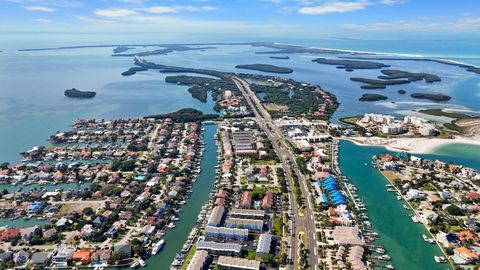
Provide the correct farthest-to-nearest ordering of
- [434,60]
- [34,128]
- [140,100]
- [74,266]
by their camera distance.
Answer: [434,60] → [140,100] → [34,128] → [74,266]

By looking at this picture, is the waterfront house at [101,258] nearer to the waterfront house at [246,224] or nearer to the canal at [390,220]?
the waterfront house at [246,224]

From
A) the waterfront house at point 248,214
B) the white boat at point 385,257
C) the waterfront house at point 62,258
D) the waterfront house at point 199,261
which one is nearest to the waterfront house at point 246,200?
the waterfront house at point 248,214

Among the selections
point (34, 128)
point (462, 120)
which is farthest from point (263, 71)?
point (34, 128)

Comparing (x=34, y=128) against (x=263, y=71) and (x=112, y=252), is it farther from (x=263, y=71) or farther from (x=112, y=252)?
(x=263, y=71)

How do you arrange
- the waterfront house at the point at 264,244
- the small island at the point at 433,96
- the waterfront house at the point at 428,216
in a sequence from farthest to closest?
the small island at the point at 433,96, the waterfront house at the point at 428,216, the waterfront house at the point at 264,244

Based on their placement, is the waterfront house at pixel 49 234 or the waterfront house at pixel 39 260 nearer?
the waterfront house at pixel 39 260

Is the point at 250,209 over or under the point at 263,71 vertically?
under
